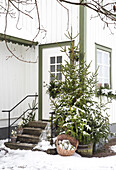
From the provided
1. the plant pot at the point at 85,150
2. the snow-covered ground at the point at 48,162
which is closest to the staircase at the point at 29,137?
the snow-covered ground at the point at 48,162

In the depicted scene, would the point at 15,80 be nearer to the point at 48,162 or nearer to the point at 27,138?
the point at 27,138

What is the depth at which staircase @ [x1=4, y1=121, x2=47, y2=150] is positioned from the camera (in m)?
6.48

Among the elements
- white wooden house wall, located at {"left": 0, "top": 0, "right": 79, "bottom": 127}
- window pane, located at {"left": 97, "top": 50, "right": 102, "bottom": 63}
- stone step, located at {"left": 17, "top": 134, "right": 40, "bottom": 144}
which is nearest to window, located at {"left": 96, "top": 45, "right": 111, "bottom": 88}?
window pane, located at {"left": 97, "top": 50, "right": 102, "bottom": 63}

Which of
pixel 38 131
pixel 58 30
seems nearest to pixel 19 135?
pixel 38 131

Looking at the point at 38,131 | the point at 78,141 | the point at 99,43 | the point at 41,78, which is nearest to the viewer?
the point at 78,141

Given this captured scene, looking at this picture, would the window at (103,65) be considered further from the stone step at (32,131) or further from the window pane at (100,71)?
the stone step at (32,131)

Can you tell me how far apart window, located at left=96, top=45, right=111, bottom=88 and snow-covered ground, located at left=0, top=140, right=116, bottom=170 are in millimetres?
2827

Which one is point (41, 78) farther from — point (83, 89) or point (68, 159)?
point (68, 159)

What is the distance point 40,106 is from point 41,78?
94 cm

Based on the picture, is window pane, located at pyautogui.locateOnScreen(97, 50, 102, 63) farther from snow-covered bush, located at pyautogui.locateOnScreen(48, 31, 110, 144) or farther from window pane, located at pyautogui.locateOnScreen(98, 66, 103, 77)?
snow-covered bush, located at pyautogui.locateOnScreen(48, 31, 110, 144)

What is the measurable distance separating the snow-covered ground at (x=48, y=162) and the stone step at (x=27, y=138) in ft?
2.03

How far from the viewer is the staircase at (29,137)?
21.3 ft

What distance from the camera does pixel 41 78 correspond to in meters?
8.30

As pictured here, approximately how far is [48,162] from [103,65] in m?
3.99
